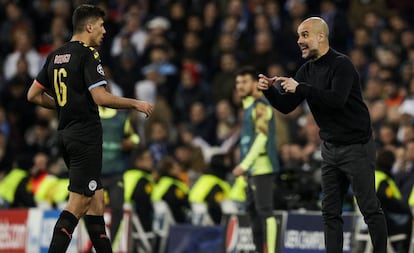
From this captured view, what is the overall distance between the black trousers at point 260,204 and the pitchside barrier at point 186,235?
346 mm

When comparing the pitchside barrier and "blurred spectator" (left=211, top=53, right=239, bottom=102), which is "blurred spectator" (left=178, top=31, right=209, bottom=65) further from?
the pitchside barrier

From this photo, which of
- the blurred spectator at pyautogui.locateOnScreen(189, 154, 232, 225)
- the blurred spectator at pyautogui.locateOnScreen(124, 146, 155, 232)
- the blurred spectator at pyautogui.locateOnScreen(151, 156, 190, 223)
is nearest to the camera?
the blurred spectator at pyautogui.locateOnScreen(124, 146, 155, 232)

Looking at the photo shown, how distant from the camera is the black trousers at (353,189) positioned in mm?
11172

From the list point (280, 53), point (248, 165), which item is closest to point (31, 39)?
point (280, 53)

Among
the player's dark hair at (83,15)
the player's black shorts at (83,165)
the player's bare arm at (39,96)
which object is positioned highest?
the player's dark hair at (83,15)

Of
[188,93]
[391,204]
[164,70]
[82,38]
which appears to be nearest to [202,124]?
[188,93]

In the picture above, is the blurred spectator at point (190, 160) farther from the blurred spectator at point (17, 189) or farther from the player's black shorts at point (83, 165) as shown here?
the player's black shorts at point (83, 165)

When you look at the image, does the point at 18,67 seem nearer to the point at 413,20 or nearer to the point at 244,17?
the point at 244,17

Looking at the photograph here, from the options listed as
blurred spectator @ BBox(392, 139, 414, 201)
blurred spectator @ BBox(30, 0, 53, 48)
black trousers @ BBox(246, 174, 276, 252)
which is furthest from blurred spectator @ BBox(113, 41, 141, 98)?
black trousers @ BBox(246, 174, 276, 252)

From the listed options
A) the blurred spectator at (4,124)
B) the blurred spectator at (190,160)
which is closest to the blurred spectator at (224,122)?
the blurred spectator at (190,160)

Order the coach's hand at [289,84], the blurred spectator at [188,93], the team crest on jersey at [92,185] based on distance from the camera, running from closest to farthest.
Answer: the coach's hand at [289,84], the team crest on jersey at [92,185], the blurred spectator at [188,93]

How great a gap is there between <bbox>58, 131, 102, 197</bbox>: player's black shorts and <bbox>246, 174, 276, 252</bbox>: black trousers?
3.10 meters

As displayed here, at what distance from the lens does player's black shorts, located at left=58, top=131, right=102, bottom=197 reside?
1111 cm

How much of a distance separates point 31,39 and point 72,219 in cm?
1245
